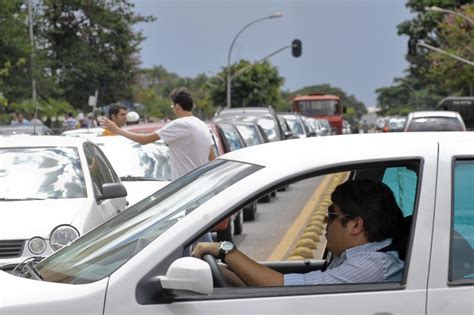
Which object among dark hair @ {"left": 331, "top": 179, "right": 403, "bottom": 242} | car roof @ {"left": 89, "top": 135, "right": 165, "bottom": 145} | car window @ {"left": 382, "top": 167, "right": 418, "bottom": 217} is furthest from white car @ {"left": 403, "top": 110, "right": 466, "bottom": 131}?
dark hair @ {"left": 331, "top": 179, "right": 403, "bottom": 242}

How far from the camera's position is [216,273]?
3717mm

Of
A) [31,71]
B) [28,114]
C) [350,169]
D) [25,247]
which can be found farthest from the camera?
[31,71]

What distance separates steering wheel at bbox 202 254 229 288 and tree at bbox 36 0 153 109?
45.8 m

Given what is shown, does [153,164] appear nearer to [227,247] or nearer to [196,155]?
[196,155]

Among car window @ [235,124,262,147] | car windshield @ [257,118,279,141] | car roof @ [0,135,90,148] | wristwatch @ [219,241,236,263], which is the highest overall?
car roof @ [0,135,90,148]

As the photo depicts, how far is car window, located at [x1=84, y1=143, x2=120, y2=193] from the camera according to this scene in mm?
8543

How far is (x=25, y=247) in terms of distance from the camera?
7039 mm

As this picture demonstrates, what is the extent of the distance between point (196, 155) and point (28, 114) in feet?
88.8

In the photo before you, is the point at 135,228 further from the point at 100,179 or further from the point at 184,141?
the point at 100,179

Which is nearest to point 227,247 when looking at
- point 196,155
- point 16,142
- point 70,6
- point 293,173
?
point 293,173

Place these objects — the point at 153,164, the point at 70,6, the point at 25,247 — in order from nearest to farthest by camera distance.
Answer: the point at 25,247 < the point at 153,164 < the point at 70,6

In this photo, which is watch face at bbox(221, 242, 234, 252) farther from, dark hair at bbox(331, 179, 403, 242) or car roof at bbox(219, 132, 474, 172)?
dark hair at bbox(331, 179, 403, 242)

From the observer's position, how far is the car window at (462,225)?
3.53 m

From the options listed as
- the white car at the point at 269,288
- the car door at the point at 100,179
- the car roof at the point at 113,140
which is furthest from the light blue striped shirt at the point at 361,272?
the car roof at the point at 113,140
